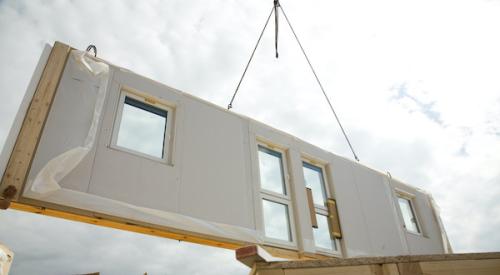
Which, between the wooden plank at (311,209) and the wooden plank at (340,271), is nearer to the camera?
the wooden plank at (340,271)

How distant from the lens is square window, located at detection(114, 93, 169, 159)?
13.6ft

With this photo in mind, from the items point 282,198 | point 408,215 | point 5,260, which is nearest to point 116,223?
point 5,260

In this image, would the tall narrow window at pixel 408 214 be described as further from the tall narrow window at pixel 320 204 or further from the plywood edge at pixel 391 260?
the plywood edge at pixel 391 260

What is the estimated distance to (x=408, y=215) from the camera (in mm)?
7453

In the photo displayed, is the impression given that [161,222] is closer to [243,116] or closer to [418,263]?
[243,116]

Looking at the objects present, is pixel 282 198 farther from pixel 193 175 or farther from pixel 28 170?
pixel 28 170

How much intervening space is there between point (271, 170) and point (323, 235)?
1299 millimetres

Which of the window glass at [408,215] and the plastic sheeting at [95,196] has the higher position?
the window glass at [408,215]

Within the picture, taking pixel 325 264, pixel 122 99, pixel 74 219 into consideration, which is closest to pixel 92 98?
pixel 122 99

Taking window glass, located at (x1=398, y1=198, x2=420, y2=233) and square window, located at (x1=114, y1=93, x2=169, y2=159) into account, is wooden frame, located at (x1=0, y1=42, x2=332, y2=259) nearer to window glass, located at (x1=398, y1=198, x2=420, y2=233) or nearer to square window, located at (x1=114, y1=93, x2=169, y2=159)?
square window, located at (x1=114, y1=93, x2=169, y2=159)

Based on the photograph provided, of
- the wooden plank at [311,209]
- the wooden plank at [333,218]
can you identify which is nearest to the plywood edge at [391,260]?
the wooden plank at [311,209]

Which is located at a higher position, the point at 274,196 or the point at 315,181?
the point at 315,181

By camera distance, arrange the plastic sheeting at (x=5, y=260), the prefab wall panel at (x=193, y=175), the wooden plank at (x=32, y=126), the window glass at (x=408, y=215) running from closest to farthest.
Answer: the plastic sheeting at (x=5, y=260) → the wooden plank at (x=32, y=126) → the prefab wall panel at (x=193, y=175) → the window glass at (x=408, y=215)

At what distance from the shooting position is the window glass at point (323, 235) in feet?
17.1
